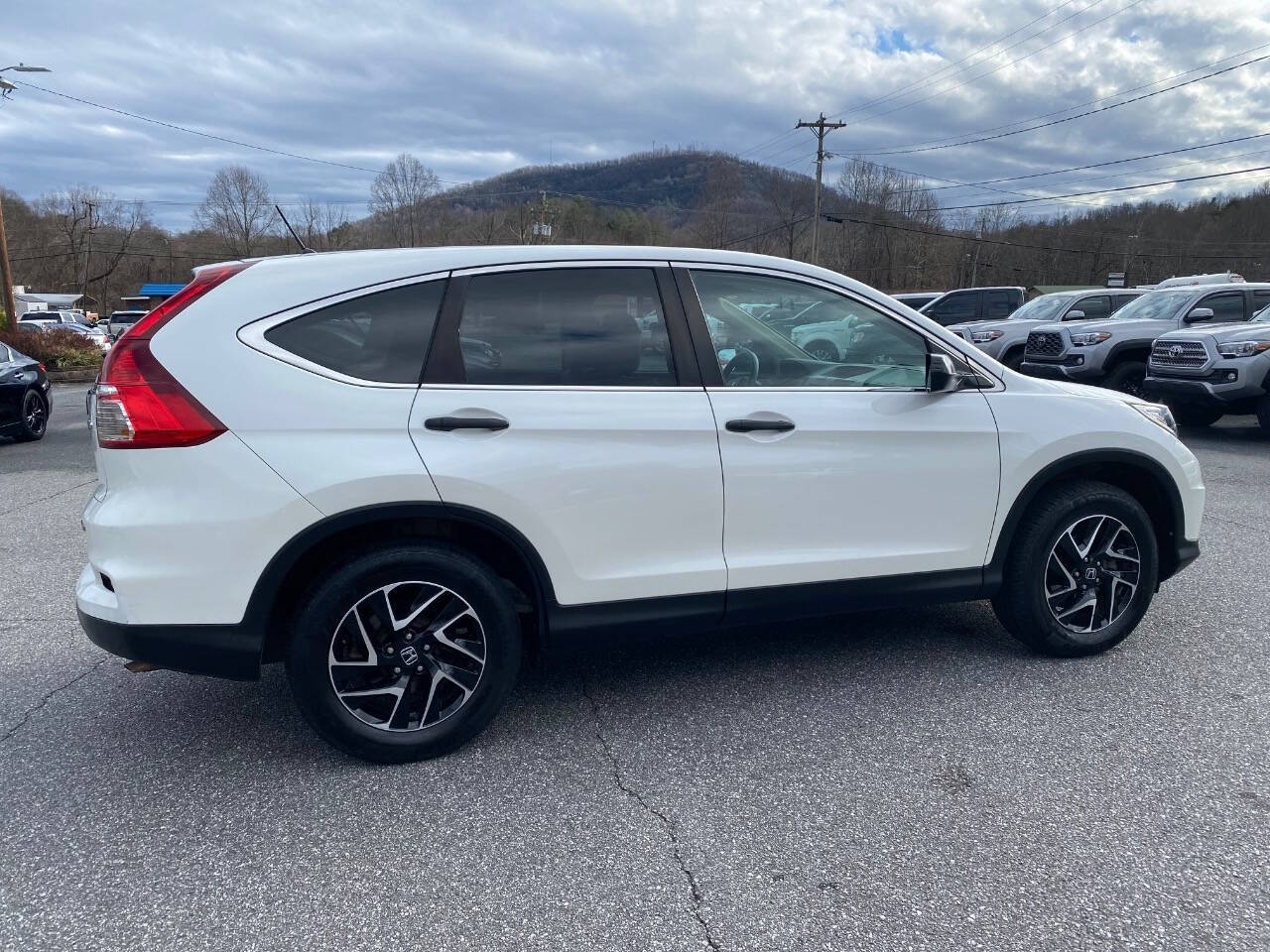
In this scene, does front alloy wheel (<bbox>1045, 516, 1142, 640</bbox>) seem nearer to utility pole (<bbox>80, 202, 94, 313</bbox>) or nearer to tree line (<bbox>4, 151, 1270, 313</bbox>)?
tree line (<bbox>4, 151, 1270, 313</bbox>)

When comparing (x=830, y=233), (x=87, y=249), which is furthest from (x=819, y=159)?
(x=87, y=249)

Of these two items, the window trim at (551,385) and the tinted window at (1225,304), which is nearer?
the window trim at (551,385)

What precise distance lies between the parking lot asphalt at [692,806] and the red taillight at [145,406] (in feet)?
4.01

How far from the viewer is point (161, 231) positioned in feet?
274

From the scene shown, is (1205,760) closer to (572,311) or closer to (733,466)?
(733,466)

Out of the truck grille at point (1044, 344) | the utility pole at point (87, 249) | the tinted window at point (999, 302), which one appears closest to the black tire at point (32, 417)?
the truck grille at point (1044, 344)

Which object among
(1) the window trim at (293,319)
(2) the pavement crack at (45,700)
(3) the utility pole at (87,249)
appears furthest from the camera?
(3) the utility pole at (87,249)

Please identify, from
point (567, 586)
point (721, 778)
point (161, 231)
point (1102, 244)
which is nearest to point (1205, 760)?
point (721, 778)

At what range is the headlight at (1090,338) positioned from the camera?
12656 mm

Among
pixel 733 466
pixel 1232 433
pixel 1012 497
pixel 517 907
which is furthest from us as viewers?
pixel 1232 433

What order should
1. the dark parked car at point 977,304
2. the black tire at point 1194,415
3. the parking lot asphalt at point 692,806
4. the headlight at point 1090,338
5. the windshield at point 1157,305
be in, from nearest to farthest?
the parking lot asphalt at point 692,806
the black tire at point 1194,415
the headlight at point 1090,338
the windshield at point 1157,305
the dark parked car at point 977,304

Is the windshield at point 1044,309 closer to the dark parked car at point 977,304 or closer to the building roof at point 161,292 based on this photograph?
the dark parked car at point 977,304

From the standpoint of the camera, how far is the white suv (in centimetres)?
289

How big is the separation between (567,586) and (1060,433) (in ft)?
7.50
